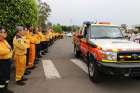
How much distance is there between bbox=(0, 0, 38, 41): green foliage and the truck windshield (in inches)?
100

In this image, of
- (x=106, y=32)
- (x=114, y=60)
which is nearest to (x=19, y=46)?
(x=114, y=60)

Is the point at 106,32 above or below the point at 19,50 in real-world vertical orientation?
above

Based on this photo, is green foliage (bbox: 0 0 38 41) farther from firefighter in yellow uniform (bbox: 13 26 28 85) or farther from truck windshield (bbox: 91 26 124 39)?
truck windshield (bbox: 91 26 124 39)

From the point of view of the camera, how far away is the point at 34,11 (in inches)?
447

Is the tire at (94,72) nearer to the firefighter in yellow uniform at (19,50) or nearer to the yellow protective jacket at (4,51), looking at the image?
the firefighter in yellow uniform at (19,50)

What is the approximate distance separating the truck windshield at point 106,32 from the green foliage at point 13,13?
2551 mm

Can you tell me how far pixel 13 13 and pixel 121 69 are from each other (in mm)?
4307

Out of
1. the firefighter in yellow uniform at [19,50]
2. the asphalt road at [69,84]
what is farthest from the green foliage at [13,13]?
the asphalt road at [69,84]

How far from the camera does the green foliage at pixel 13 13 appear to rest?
9.54 meters

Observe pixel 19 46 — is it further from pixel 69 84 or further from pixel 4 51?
pixel 69 84

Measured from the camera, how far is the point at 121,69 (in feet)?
25.9

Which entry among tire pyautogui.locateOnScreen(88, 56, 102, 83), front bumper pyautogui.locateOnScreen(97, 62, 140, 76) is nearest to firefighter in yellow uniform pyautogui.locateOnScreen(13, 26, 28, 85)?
tire pyautogui.locateOnScreen(88, 56, 102, 83)

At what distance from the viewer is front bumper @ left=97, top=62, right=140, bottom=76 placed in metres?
7.91

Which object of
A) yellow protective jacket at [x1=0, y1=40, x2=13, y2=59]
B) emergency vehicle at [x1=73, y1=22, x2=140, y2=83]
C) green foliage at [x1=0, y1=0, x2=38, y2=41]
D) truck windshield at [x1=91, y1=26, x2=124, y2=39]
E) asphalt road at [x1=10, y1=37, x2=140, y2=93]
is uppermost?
green foliage at [x1=0, y1=0, x2=38, y2=41]
